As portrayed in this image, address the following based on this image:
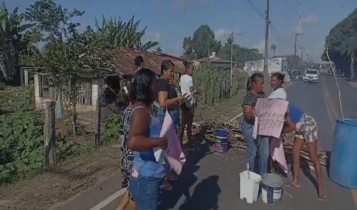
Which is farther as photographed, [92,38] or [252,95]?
[92,38]

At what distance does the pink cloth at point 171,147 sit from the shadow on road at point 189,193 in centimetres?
169

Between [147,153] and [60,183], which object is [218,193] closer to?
[60,183]

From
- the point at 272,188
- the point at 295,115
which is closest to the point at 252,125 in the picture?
the point at 295,115

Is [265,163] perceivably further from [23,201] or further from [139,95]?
[23,201]

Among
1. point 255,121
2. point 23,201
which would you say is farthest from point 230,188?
point 23,201

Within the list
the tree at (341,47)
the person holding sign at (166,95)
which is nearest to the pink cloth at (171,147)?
the person holding sign at (166,95)

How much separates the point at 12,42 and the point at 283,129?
2751 centimetres

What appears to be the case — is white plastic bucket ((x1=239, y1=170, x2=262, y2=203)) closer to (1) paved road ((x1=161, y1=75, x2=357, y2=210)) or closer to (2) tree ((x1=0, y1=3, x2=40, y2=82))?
(1) paved road ((x1=161, y1=75, x2=357, y2=210))

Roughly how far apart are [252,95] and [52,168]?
12.3 ft

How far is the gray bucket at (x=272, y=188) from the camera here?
14.9 ft

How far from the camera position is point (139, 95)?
8.64 ft

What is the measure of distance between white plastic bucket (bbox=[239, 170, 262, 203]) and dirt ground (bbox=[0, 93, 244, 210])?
7.53 ft

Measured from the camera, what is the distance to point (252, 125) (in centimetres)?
497

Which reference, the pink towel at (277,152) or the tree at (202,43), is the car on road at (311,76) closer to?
the pink towel at (277,152)
